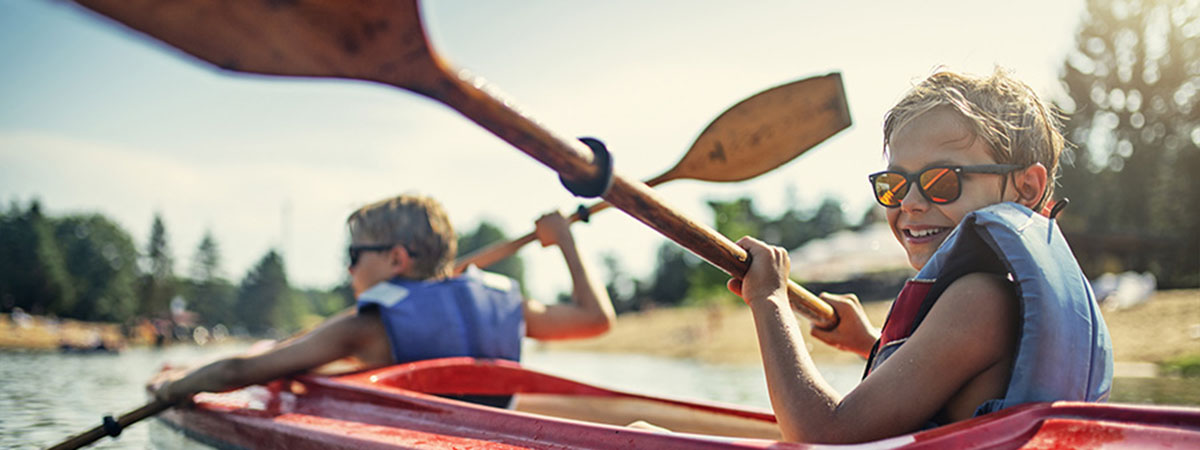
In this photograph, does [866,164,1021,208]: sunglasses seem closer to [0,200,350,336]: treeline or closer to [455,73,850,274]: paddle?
[455,73,850,274]: paddle

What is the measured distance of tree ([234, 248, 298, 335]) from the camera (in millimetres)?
59938

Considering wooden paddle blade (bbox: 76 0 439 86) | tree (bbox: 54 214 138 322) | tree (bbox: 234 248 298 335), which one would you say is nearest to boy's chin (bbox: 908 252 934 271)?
wooden paddle blade (bbox: 76 0 439 86)

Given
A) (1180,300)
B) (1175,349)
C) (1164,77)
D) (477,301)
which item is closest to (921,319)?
(477,301)

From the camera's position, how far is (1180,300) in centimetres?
1472

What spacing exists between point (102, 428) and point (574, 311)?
1906 millimetres

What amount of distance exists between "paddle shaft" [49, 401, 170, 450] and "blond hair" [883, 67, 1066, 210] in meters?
2.91

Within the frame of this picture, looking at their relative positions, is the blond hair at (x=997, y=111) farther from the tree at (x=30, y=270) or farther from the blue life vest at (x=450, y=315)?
the tree at (x=30, y=270)

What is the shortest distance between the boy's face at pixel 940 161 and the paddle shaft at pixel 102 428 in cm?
287

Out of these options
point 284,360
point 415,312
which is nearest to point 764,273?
point 415,312

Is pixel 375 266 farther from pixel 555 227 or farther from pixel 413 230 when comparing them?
pixel 555 227

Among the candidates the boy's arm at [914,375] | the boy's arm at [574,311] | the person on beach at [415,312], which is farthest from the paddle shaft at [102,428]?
the boy's arm at [914,375]

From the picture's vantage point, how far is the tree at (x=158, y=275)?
Answer: 160ft

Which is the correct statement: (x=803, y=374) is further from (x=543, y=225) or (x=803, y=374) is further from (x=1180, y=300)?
(x=1180, y=300)

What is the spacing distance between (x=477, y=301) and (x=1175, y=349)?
42.3 feet
